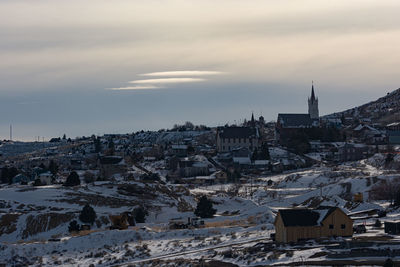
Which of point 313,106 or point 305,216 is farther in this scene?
point 313,106

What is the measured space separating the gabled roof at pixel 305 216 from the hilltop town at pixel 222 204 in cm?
10

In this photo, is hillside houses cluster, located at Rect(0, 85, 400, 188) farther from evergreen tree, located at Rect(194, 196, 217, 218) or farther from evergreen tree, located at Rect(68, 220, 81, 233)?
evergreen tree, located at Rect(68, 220, 81, 233)

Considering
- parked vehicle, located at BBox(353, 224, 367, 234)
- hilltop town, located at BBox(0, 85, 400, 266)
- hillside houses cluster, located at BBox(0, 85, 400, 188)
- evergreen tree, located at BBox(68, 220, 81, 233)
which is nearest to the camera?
hilltop town, located at BBox(0, 85, 400, 266)

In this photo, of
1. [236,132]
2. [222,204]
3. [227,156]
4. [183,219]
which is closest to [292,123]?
[236,132]

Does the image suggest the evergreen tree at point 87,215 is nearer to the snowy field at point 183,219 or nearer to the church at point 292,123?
the snowy field at point 183,219

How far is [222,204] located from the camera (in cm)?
9044

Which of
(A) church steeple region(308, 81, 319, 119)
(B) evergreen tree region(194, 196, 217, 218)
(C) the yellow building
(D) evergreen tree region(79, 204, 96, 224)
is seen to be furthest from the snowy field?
(A) church steeple region(308, 81, 319, 119)

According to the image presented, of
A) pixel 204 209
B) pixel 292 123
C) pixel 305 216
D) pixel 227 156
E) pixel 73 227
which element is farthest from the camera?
Answer: pixel 292 123

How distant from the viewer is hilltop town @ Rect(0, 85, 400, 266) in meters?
59.3

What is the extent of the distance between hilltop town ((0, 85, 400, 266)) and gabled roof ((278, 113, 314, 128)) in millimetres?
329

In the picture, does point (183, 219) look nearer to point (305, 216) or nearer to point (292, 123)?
point (305, 216)

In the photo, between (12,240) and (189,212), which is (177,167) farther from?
(12,240)

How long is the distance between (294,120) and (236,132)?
16.2 meters

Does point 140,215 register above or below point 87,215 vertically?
below
